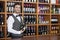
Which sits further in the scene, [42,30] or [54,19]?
[54,19]

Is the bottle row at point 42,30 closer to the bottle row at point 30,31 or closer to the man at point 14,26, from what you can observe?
the bottle row at point 30,31

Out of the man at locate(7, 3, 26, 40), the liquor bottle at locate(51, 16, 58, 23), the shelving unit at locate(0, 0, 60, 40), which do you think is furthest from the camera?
the liquor bottle at locate(51, 16, 58, 23)

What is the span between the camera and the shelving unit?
13.0 feet

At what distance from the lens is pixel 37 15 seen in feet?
13.9

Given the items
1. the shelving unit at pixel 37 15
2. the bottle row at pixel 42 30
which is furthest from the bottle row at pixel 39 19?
the bottle row at pixel 42 30

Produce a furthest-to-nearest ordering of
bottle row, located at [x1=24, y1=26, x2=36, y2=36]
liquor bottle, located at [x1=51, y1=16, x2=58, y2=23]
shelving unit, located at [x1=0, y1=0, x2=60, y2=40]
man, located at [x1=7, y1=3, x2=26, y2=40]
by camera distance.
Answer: liquor bottle, located at [x1=51, y1=16, x2=58, y2=23] → bottle row, located at [x1=24, y1=26, x2=36, y2=36] → shelving unit, located at [x1=0, y1=0, x2=60, y2=40] → man, located at [x1=7, y1=3, x2=26, y2=40]

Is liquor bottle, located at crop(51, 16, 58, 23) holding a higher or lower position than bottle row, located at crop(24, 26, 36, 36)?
higher

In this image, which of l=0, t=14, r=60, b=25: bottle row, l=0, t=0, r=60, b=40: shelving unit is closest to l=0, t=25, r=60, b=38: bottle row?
l=0, t=0, r=60, b=40: shelving unit

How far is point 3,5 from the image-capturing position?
3979 millimetres

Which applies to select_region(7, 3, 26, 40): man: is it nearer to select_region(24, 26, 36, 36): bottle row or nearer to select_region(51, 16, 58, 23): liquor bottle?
select_region(24, 26, 36, 36): bottle row

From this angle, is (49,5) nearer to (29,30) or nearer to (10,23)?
(29,30)

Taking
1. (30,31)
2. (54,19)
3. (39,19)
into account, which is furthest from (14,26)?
(54,19)

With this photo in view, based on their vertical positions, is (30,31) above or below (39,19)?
below

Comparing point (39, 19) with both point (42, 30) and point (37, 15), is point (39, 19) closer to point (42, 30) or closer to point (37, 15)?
point (37, 15)
